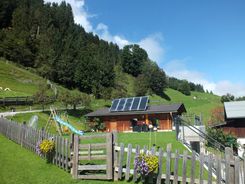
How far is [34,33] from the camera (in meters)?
96.4

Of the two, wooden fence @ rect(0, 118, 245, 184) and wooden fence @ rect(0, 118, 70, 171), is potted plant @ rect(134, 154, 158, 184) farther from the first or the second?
wooden fence @ rect(0, 118, 70, 171)

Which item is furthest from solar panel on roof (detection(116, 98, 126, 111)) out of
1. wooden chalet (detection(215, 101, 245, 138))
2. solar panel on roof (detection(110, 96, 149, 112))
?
wooden chalet (detection(215, 101, 245, 138))

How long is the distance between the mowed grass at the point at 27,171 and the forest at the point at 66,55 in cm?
5428

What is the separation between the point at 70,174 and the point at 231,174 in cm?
639

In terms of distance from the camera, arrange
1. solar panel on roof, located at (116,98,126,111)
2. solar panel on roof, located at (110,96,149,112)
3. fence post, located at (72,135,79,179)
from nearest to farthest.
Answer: fence post, located at (72,135,79,179), solar panel on roof, located at (110,96,149,112), solar panel on roof, located at (116,98,126,111)

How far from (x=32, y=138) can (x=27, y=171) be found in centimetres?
337

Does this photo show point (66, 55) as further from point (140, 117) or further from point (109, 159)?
point (109, 159)

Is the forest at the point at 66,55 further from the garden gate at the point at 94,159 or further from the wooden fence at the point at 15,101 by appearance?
the garden gate at the point at 94,159

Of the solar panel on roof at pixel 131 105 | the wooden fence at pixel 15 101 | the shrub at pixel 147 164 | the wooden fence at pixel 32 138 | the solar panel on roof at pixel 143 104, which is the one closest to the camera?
the shrub at pixel 147 164

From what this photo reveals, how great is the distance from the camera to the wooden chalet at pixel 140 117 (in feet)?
119

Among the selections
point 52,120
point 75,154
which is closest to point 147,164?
point 75,154

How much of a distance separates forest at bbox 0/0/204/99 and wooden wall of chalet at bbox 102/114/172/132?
29519 mm

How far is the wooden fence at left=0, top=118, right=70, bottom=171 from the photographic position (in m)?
12.3

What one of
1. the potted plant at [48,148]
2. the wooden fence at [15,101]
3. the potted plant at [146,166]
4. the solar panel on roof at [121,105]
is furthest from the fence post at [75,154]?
the wooden fence at [15,101]
